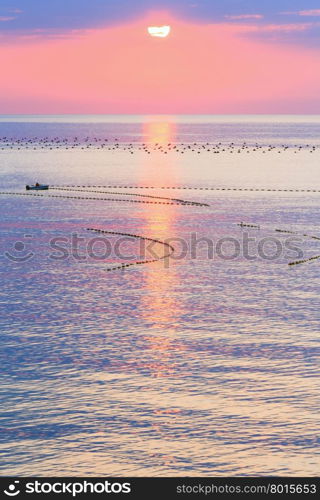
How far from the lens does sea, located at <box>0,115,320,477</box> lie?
33.7 metres

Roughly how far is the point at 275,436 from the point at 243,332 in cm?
1526

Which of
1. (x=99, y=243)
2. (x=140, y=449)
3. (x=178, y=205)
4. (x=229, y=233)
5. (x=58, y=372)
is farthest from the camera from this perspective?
(x=178, y=205)

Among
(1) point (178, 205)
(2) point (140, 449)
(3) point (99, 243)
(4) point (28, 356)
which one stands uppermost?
(1) point (178, 205)

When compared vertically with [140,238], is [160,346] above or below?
below

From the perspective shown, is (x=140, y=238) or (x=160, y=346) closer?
(x=160, y=346)

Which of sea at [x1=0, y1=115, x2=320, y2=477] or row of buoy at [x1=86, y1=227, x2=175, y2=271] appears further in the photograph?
row of buoy at [x1=86, y1=227, x2=175, y2=271]

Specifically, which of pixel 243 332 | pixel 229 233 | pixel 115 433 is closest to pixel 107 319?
pixel 243 332

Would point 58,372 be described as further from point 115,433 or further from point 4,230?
point 4,230

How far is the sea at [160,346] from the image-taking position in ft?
111

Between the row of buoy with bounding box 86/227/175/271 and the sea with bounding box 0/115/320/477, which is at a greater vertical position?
the row of buoy with bounding box 86/227/175/271

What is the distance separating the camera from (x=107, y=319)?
175ft

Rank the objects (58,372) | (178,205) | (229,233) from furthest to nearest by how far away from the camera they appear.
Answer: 1. (178,205)
2. (229,233)
3. (58,372)

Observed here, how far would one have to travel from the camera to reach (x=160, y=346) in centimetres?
4738

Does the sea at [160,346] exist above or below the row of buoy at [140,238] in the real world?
below
